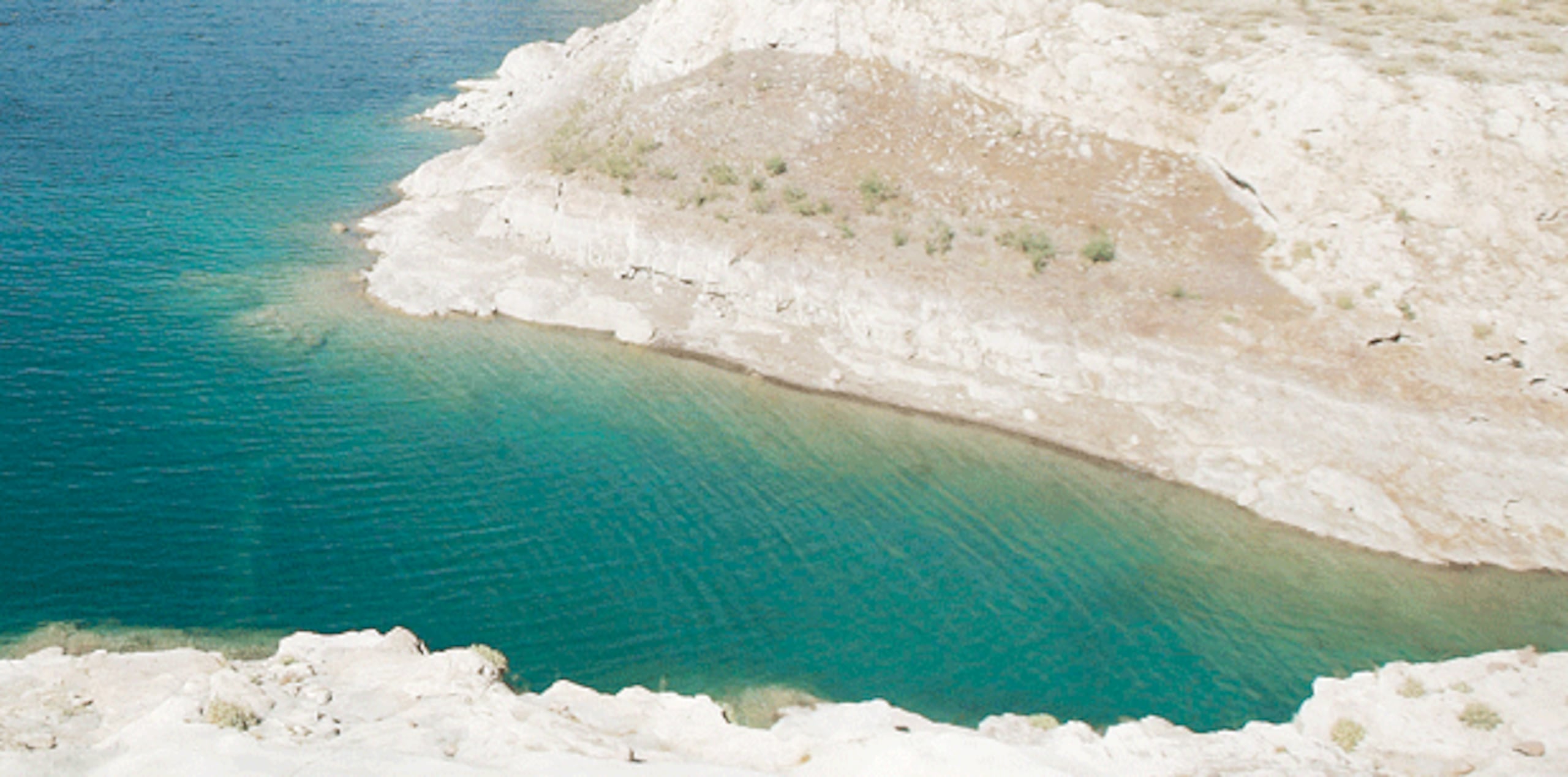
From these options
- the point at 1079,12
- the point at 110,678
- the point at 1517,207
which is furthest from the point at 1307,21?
the point at 110,678

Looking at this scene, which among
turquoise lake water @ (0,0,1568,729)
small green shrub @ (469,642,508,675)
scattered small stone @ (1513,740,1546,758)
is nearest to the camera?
scattered small stone @ (1513,740,1546,758)

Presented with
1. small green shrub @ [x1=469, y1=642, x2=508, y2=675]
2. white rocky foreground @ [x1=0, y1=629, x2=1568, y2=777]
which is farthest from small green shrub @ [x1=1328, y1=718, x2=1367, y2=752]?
small green shrub @ [x1=469, y1=642, x2=508, y2=675]

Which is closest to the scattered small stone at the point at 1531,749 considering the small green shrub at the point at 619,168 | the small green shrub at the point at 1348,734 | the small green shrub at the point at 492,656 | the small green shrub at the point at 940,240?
the small green shrub at the point at 1348,734

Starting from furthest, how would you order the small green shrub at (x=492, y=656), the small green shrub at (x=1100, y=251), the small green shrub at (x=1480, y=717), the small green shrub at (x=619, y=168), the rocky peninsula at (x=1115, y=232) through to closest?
the small green shrub at (x=619, y=168) < the small green shrub at (x=1100, y=251) < the rocky peninsula at (x=1115, y=232) < the small green shrub at (x=492, y=656) < the small green shrub at (x=1480, y=717)

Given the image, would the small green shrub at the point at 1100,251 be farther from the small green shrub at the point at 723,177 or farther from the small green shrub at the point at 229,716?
the small green shrub at the point at 229,716

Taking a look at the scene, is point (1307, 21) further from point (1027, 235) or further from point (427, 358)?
point (427, 358)

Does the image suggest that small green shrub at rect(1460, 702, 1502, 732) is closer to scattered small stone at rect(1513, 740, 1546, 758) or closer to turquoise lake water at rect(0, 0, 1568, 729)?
scattered small stone at rect(1513, 740, 1546, 758)
